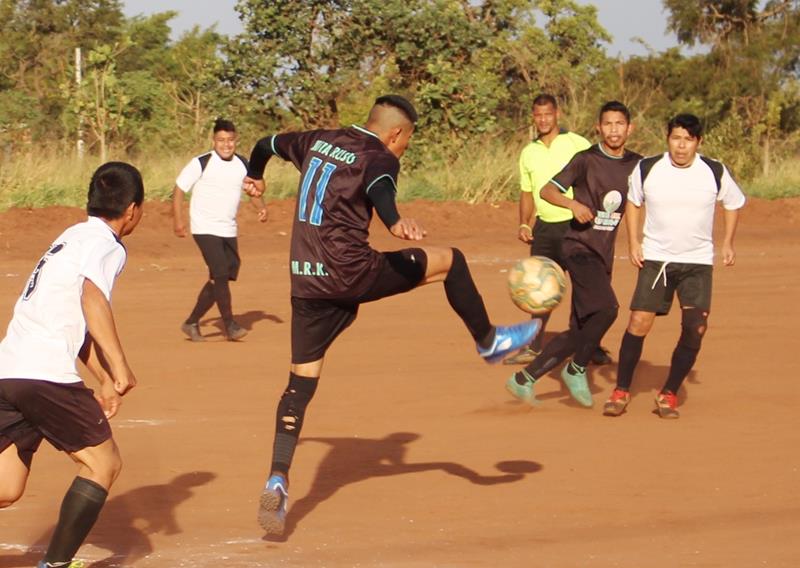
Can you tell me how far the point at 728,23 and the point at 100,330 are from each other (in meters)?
39.3

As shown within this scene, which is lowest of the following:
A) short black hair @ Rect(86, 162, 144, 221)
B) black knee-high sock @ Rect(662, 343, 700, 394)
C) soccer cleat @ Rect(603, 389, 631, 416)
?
soccer cleat @ Rect(603, 389, 631, 416)

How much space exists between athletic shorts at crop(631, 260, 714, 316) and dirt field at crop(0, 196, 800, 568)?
78cm

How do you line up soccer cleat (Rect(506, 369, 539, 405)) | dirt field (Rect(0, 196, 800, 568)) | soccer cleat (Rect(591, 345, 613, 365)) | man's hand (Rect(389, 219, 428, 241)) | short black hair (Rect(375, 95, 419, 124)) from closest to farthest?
man's hand (Rect(389, 219, 428, 241))
dirt field (Rect(0, 196, 800, 568))
short black hair (Rect(375, 95, 419, 124))
soccer cleat (Rect(506, 369, 539, 405))
soccer cleat (Rect(591, 345, 613, 365))

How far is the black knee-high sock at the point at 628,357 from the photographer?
9867mm

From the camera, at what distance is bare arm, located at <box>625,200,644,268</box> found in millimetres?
9719

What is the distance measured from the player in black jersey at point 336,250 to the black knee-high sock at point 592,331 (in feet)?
9.47

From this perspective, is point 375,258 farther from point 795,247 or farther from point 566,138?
point 795,247

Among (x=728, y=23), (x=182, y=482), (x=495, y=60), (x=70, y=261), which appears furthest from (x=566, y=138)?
A: (x=728, y=23)

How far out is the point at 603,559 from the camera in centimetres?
643

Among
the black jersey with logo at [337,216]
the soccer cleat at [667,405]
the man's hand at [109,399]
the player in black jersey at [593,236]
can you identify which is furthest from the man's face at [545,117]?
the man's hand at [109,399]

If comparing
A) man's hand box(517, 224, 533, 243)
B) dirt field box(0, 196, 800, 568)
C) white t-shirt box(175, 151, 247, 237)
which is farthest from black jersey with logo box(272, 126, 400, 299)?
white t-shirt box(175, 151, 247, 237)

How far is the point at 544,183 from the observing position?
Answer: 11.8 m

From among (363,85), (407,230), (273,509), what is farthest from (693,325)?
(363,85)

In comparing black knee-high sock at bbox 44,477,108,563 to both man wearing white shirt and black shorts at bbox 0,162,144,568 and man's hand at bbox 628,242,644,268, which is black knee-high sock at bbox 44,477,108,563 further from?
man's hand at bbox 628,242,644,268
